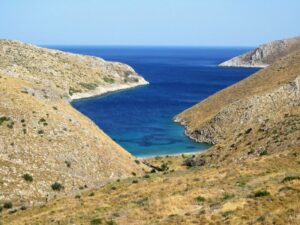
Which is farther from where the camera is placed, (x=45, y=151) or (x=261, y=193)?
(x=45, y=151)

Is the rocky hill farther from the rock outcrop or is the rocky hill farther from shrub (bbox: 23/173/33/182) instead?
the rock outcrop

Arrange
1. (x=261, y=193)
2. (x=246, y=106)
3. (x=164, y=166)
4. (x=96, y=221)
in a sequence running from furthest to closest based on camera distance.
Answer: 1. (x=246, y=106)
2. (x=164, y=166)
3. (x=96, y=221)
4. (x=261, y=193)

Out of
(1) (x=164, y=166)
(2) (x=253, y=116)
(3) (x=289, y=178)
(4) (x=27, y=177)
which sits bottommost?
(1) (x=164, y=166)

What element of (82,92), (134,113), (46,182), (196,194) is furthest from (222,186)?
(82,92)

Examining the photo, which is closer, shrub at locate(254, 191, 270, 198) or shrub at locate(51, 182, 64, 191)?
shrub at locate(254, 191, 270, 198)

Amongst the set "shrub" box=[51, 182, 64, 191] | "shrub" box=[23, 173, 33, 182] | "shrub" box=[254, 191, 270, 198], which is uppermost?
"shrub" box=[254, 191, 270, 198]

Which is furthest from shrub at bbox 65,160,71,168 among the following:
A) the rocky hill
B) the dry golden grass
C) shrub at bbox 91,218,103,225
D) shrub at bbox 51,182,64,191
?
shrub at bbox 91,218,103,225

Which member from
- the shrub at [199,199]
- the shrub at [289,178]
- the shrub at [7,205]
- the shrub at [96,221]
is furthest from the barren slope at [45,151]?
the shrub at [289,178]

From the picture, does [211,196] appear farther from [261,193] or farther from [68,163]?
[68,163]

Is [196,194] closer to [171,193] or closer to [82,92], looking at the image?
[171,193]

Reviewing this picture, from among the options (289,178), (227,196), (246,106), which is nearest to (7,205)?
(227,196)

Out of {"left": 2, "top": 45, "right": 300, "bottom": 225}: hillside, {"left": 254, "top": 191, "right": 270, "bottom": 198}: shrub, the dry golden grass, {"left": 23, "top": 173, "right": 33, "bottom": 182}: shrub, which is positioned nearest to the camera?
the dry golden grass

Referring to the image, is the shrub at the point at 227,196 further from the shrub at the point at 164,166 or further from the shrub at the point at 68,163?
the shrub at the point at 164,166
